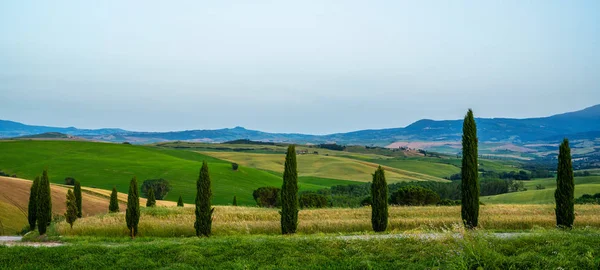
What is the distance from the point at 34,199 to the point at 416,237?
83.1 ft

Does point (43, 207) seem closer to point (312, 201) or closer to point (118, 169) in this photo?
point (312, 201)

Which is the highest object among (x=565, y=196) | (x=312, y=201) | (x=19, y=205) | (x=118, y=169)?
(x=565, y=196)

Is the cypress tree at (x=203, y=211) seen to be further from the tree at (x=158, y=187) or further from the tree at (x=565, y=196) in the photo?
the tree at (x=158, y=187)

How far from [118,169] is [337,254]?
273ft

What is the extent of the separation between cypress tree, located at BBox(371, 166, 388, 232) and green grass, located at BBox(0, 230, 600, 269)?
7.34 meters

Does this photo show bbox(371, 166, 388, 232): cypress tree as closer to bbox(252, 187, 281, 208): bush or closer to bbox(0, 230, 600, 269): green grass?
bbox(0, 230, 600, 269): green grass

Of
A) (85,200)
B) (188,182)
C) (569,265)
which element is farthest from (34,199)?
(188,182)

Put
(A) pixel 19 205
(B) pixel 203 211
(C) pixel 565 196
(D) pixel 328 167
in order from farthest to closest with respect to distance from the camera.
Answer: (D) pixel 328 167 → (A) pixel 19 205 → (C) pixel 565 196 → (B) pixel 203 211

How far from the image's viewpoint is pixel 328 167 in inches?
4838

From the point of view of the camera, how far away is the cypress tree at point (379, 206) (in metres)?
20.9

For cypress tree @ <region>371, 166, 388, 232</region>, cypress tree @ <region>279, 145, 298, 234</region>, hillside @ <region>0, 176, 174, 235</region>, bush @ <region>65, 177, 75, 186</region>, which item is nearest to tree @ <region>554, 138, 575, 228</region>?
cypress tree @ <region>371, 166, 388, 232</region>

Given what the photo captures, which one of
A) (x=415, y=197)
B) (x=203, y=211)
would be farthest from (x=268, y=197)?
(x=203, y=211)

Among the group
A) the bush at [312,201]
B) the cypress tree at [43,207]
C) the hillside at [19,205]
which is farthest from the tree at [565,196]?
the hillside at [19,205]

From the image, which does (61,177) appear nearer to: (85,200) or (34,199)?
(85,200)
